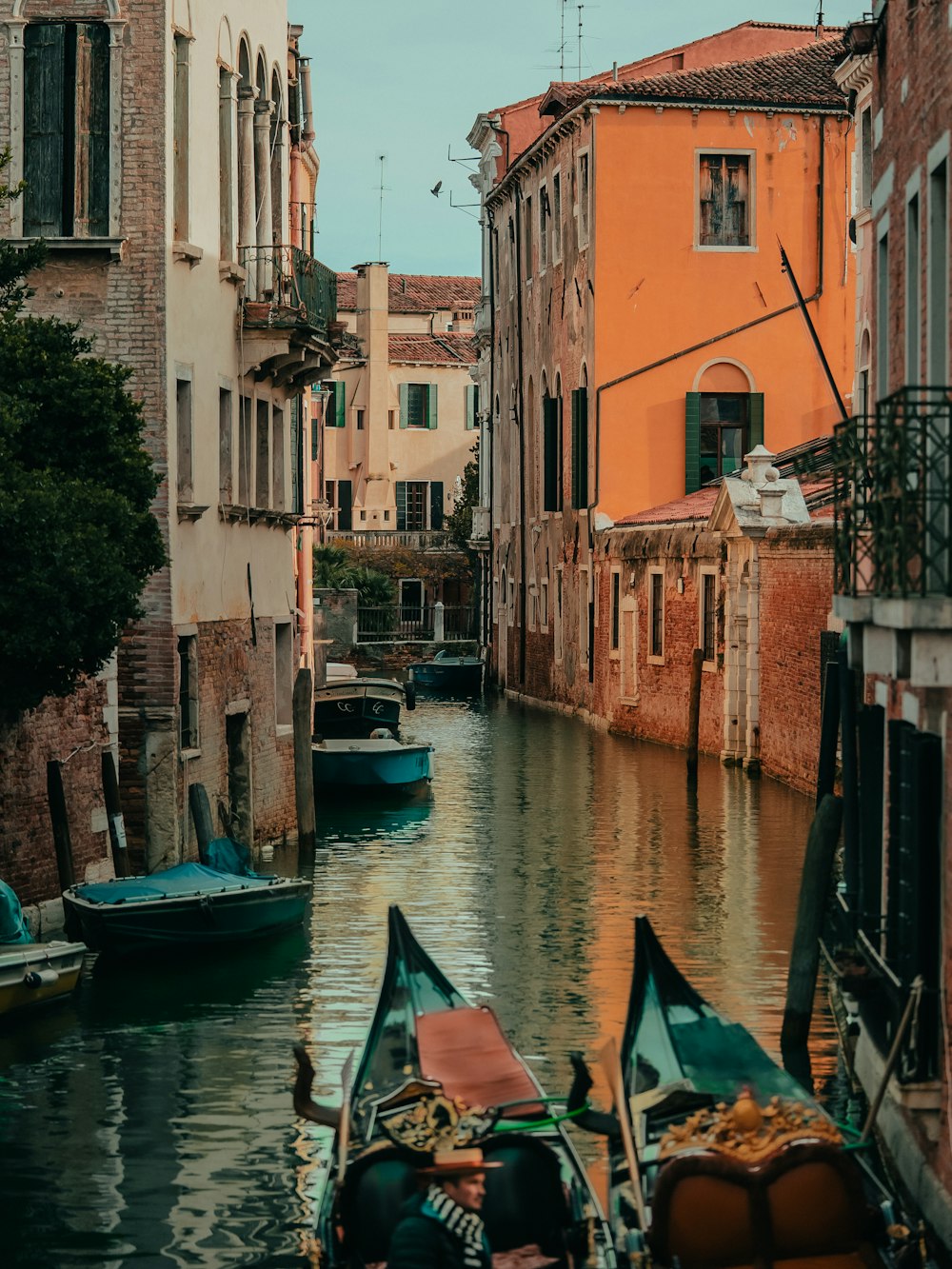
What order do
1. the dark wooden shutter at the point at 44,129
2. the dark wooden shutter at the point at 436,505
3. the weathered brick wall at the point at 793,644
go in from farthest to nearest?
the dark wooden shutter at the point at 436,505 < the weathered brick wall at the point at 793,644 < the dark wooden shutter at the point at 44,129

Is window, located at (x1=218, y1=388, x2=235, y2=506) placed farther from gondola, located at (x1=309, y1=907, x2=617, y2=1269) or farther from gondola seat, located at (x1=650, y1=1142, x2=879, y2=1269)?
gondola seat, located at (x1=650, y1=1142, x2=879, y2=1269)

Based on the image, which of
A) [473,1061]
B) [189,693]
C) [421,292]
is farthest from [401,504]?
Answer: [473,1061]

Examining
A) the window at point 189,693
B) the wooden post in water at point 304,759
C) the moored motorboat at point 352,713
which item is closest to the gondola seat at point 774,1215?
the window at point 189,693

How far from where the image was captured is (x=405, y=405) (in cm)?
6069

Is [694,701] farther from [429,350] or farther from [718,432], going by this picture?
[429,350]

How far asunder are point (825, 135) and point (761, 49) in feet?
17.4

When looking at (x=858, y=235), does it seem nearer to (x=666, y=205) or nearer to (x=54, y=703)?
(x=54, y=703)

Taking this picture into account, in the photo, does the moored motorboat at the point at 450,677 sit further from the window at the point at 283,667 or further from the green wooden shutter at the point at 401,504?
the window at the point at 283,667

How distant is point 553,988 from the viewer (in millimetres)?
14797

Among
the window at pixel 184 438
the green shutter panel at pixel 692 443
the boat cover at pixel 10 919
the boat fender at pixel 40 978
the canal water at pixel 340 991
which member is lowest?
the canal water at pixel 340 991

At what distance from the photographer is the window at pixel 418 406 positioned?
199ft

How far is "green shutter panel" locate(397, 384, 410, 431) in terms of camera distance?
199 ft

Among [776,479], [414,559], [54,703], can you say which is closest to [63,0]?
[54,703]

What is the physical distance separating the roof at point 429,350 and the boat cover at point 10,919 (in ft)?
157
